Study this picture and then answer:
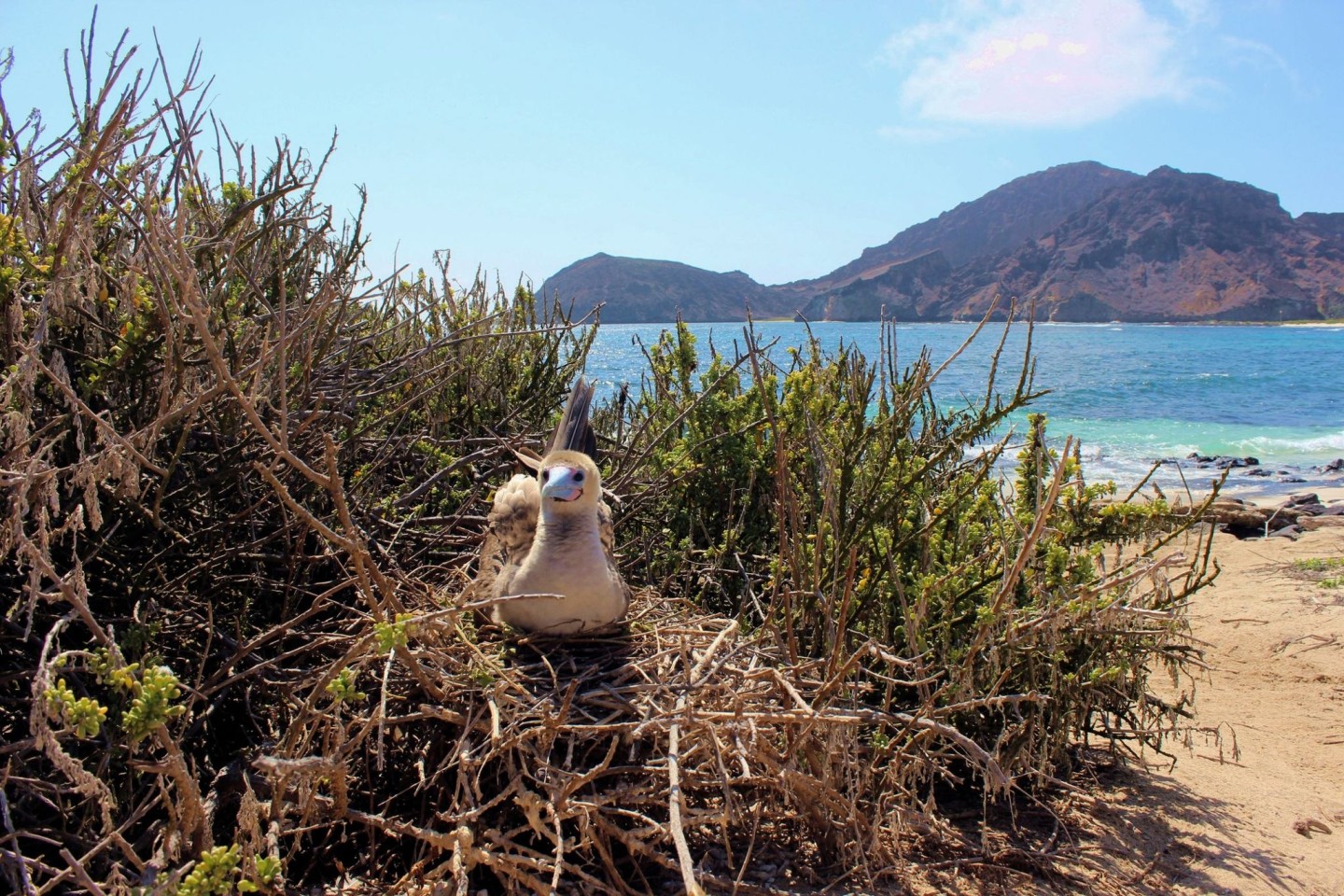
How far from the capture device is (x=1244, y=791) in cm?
423

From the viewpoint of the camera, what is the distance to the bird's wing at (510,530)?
12.0 ft

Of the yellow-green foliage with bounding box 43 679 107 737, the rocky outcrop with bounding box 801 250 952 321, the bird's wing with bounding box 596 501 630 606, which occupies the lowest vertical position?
the bird's wing with bounding box 596 501 630 606

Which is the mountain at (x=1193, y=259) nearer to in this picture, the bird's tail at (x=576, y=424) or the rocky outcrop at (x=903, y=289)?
the rocky outcrop at (x=903, y=289)

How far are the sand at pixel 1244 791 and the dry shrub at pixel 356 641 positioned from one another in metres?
0.36

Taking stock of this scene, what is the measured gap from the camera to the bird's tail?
409 centimetres

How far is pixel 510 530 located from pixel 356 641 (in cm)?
106

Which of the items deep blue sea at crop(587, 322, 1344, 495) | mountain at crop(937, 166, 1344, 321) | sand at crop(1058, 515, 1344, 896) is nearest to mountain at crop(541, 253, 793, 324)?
deep blue sea at crop(587, 322, 1344, 495)

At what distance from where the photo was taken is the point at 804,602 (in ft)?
11.9

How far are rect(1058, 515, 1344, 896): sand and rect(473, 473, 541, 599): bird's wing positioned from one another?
2384 mm

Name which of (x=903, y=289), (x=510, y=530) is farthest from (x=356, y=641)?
(x=903, y=289)

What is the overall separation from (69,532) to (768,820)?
2503mm

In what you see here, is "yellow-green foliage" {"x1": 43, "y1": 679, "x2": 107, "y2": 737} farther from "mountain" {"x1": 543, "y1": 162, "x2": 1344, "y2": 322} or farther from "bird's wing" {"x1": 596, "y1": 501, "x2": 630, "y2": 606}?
"mountain" {"x1": 543, "y1": 162, "x2": 1344, "y2": 322}

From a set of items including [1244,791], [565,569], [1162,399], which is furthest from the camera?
[1162,399]

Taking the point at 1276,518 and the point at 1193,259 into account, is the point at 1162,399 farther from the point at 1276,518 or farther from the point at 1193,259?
the point at 1193,259
